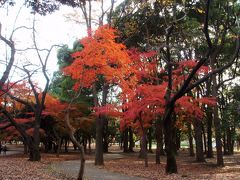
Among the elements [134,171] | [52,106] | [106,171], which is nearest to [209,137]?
[52,106]

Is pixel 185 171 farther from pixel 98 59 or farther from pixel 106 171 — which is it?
pixel 98 59

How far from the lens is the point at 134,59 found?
25.2 m

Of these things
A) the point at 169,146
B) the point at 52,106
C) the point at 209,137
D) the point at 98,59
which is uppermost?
the point at 98,59

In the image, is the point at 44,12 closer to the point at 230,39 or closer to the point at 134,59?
the point at 134,59

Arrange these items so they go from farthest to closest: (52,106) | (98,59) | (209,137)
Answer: (209,137) < (52,106) < (98,59)

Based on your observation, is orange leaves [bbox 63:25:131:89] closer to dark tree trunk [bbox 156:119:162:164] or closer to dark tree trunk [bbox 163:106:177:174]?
dark tree trunk [bbox 163:106:177:174]

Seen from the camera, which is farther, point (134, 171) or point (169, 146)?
point (134, 171)

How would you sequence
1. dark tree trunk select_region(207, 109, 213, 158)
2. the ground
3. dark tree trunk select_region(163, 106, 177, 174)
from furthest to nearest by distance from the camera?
dark tree trunk select_region(207, 109, 213, 158) < dark tree trunk select_region(163, 106, 177, 174) < the ground

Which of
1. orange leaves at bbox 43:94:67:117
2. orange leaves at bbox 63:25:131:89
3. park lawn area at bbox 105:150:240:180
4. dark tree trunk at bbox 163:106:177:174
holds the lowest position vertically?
park lawn area at bbox 105:150:240:180

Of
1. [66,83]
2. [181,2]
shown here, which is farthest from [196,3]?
[66,83]

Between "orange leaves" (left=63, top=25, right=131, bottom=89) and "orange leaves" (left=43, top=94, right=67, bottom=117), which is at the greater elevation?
"orange leaves" (left=63, top=25, right=131, bottom=89)

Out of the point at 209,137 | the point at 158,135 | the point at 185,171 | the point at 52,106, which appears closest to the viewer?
the point at 185,171

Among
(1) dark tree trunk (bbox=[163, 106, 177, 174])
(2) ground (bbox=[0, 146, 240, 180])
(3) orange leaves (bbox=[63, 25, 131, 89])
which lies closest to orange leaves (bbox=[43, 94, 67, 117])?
(2) ground (bbox=[0, 146, 240, 180])

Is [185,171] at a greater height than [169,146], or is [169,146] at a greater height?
[169,146]
